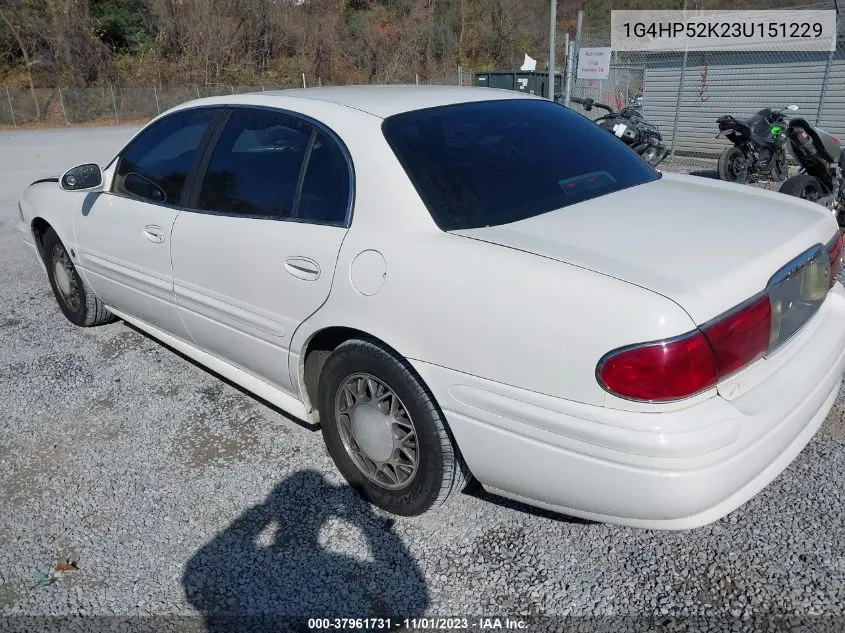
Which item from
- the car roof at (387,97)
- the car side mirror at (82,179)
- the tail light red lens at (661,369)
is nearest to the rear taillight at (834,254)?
the tail light red lens at (661,369)

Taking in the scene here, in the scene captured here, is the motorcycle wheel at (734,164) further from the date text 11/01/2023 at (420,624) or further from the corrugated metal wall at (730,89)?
the date text 11/01/2023 at (420,624)

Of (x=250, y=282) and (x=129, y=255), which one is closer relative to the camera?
(x=250, y=282)

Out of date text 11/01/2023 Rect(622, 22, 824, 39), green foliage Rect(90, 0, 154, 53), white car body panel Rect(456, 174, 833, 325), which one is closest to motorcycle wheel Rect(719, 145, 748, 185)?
date text 11/01/2023 Rect(622, 22, 824, 39)

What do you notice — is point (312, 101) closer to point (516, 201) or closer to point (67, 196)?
point (516, 201)

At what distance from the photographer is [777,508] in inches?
102

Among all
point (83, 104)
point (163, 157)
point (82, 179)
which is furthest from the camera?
point (83, 104)

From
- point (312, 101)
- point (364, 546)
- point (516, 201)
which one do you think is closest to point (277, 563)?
point (364, 546)

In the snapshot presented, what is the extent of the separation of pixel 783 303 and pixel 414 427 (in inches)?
50.8

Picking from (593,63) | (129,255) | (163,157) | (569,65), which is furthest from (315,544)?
(569,65)

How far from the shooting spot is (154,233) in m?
3.42

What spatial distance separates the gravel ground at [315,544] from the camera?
2236 mm

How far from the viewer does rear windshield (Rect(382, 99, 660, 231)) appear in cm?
245

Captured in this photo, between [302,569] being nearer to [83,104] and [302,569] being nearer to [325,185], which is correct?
[325,185]

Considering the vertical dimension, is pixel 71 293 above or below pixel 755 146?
below
